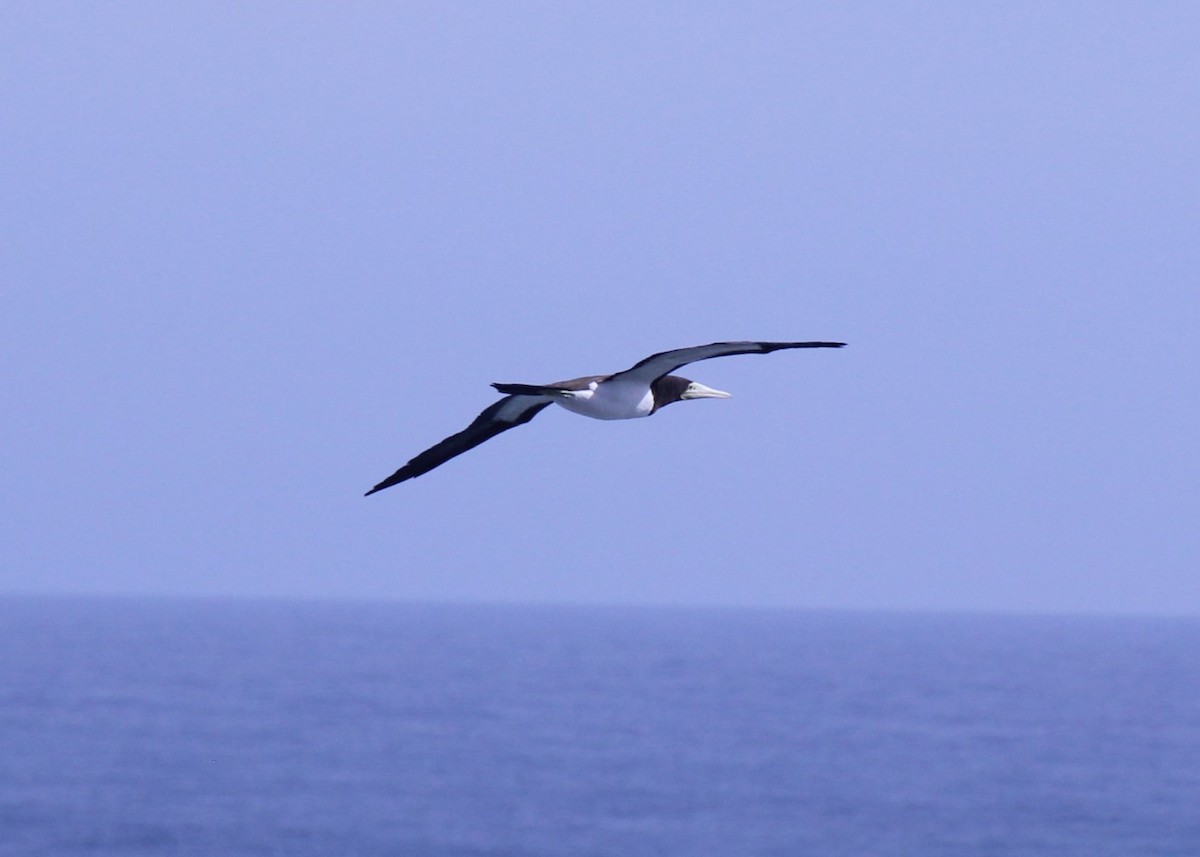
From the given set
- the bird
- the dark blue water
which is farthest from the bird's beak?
the dark blue water

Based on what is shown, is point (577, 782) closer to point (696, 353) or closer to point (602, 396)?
point (602, 396)

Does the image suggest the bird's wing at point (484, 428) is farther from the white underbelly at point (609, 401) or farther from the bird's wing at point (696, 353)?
the bird's wing at point (696, 353)

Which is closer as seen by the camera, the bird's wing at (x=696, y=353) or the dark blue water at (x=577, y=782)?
the bird's wing at (x=696, y=353)

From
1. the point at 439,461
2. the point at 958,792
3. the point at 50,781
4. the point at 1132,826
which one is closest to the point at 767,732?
the point at 958,792

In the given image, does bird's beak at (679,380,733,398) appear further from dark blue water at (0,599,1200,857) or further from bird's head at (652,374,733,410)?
dark blue water at (0,599,1200,857)

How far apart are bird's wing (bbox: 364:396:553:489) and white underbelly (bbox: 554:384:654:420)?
1449mm

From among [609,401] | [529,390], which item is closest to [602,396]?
[609,401]

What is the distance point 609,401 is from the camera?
18.3 meters

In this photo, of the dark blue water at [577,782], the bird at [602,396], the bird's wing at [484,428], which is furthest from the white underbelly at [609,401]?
the dark blue water at [577,782]

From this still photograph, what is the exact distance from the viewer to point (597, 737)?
560 ft

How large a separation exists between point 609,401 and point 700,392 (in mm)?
2219

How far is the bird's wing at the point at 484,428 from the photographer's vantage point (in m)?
20.0

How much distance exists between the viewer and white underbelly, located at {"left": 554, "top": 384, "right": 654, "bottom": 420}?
18.1 m

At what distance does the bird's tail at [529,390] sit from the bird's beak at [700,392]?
2.68 m
